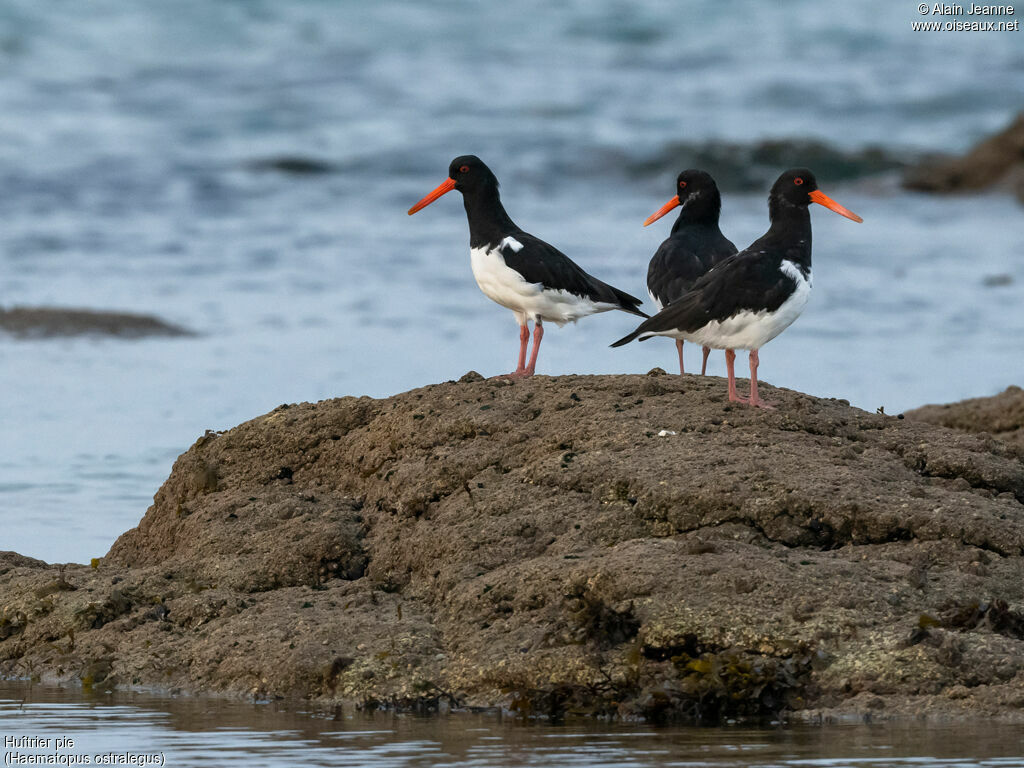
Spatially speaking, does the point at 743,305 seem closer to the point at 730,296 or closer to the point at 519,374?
the point at 730,296

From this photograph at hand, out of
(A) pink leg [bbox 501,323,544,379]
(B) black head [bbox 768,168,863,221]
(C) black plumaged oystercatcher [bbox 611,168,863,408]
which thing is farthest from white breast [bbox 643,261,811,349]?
(A) pink leg [bbox 501,323,544,379]

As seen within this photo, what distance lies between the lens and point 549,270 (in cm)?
959

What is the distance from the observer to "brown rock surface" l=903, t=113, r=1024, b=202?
1094 inches

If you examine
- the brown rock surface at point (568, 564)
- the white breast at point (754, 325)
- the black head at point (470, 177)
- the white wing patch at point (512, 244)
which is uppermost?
the black head at point (470, 177)

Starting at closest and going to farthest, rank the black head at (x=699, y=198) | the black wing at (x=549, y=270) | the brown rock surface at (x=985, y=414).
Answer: the black wing at (x=549, y=270)
the black head at (x=699, y=198)
the brown rock surface at (x=985, y=414)

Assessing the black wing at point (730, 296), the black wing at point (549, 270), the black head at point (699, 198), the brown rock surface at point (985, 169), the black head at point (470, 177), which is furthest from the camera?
the brown rock surface at point (985, 169)

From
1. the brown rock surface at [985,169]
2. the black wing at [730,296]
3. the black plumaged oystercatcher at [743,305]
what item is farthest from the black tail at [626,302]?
the brown rock surface at [985,169]

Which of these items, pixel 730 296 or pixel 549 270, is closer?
pixel 730 296

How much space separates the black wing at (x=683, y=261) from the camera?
32.5ft

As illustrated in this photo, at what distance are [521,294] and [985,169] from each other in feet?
67.2

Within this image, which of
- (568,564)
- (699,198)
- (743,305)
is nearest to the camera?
(568,564)

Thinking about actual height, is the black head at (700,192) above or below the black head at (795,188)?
above

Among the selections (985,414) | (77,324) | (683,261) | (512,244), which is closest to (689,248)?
(683,261)

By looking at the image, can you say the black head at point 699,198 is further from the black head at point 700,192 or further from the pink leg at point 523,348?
the pink leg at point 523,348
